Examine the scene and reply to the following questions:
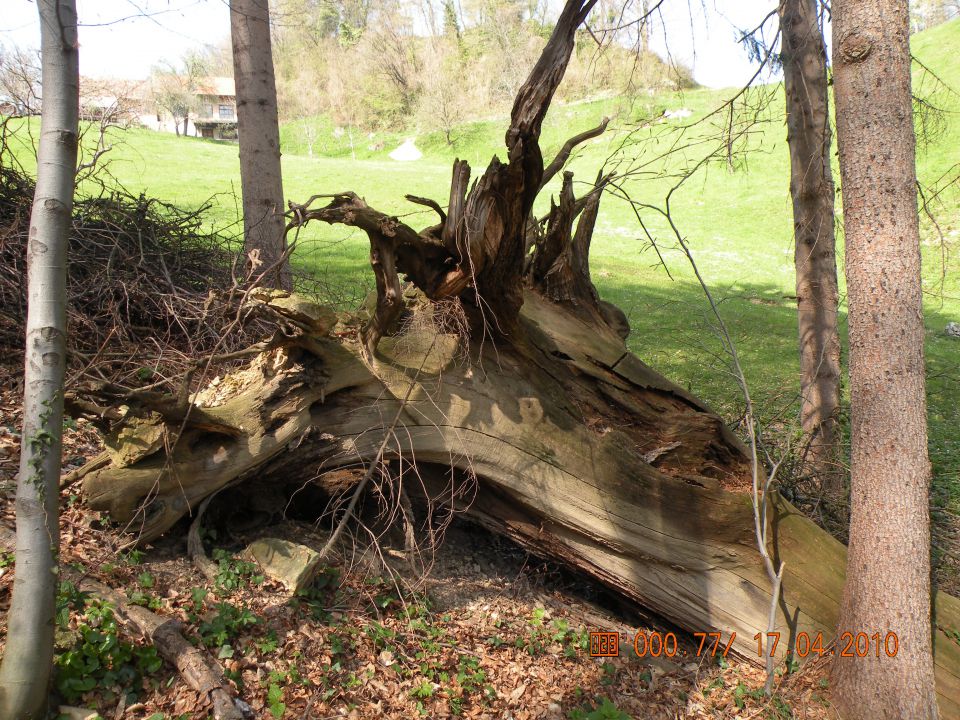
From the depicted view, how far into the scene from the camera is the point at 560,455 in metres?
4.72

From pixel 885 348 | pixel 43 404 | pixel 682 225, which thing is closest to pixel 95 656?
pixel 43 404

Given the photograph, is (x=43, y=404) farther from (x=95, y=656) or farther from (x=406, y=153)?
(x=406, y=153)

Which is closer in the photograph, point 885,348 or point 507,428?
point 885,348

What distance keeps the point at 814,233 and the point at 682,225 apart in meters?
22.0

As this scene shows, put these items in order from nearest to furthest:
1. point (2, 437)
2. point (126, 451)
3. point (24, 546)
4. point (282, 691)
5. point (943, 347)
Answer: point (24, 546)
point (282, 691)
point (126, 451)
point (2, 437)
point (943, 347)

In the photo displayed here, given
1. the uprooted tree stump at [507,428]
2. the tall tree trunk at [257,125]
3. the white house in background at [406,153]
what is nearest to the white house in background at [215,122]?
the white house in background at [406,153]

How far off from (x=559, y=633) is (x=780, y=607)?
158 cm

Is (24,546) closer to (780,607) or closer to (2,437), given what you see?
(2,437)

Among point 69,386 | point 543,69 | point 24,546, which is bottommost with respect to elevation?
point 24,546

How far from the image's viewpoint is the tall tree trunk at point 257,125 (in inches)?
286

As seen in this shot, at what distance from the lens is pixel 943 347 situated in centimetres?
1446

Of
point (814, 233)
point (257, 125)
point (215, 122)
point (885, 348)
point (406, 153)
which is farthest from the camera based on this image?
point (215, 122)

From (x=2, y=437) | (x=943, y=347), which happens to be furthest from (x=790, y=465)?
(x=943, y=347)

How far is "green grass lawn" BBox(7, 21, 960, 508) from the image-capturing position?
9.06m
